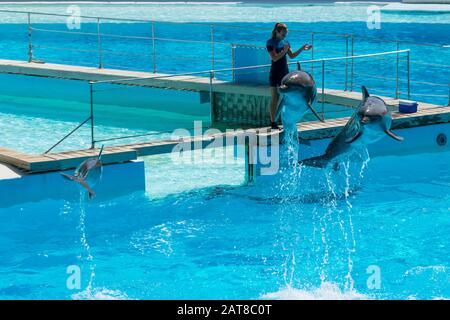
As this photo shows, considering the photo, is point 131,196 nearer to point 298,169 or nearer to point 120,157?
point 120,157

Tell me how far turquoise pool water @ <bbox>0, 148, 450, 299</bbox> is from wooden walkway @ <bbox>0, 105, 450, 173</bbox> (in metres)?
0.40

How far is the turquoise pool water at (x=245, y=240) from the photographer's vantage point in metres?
7.45

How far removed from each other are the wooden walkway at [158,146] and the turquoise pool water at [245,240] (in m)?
0.40

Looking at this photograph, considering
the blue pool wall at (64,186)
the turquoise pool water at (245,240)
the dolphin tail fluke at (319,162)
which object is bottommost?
the turquoise pool water at (245,240)

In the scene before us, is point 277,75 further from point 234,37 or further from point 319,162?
point 234,37

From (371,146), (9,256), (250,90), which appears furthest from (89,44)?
(9,256)

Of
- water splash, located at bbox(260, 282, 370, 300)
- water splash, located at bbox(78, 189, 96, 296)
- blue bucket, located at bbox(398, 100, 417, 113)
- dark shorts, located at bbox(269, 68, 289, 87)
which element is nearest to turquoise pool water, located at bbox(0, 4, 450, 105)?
blue bucket, located at bbox(398, 100, 417, 113)

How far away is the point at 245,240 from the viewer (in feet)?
27.9

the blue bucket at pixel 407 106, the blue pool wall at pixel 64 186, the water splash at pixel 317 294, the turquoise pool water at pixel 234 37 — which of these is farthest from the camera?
the turquoise pool water at pixel 234 37

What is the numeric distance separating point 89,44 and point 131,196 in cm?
1615

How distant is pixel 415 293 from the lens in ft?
24.0

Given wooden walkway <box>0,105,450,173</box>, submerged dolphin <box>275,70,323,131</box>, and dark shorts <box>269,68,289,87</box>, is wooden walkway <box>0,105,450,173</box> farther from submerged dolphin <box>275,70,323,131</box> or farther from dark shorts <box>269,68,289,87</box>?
submerged dolphin <box>275,70,323,131</box>

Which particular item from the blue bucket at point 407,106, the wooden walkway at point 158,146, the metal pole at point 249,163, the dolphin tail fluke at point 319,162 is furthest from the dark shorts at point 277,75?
the blue bucket at point 407,106

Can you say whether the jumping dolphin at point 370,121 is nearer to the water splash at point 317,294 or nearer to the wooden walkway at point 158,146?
the water splash at point 317,294
